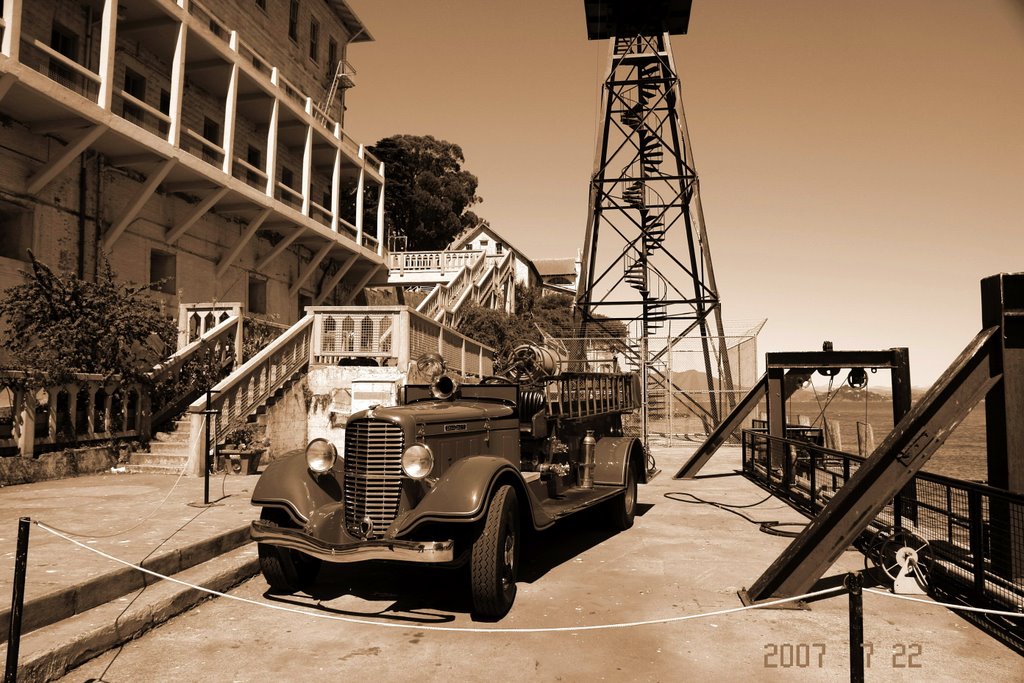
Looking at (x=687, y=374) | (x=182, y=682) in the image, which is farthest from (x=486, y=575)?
(x=687, y=374)

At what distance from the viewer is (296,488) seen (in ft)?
18.7

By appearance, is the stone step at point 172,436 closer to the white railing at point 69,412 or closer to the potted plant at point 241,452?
the white railing at point 69,412

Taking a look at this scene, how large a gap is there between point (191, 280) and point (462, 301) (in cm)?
1267

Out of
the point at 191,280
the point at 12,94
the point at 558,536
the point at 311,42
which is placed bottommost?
the point at 558,536

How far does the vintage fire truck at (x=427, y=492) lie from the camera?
5031 mm

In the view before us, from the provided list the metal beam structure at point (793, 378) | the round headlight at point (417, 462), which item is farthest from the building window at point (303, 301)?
the round headlight at point (417, 462)

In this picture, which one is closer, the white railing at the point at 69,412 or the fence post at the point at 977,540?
the fence post at the point at 977,540

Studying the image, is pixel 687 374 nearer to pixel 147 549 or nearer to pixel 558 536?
pixel 558 536

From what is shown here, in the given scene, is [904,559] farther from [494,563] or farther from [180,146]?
[180,146]

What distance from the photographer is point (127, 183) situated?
53.4ft

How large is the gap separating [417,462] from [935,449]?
4144 mm

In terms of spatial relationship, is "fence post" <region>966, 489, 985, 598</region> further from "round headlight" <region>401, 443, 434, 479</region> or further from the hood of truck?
"round headlight" <region>401, 443, 434, 479</region>

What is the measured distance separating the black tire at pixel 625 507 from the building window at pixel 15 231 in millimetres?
12422

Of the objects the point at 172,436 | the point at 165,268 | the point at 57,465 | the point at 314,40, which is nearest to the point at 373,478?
the point at 57,465
